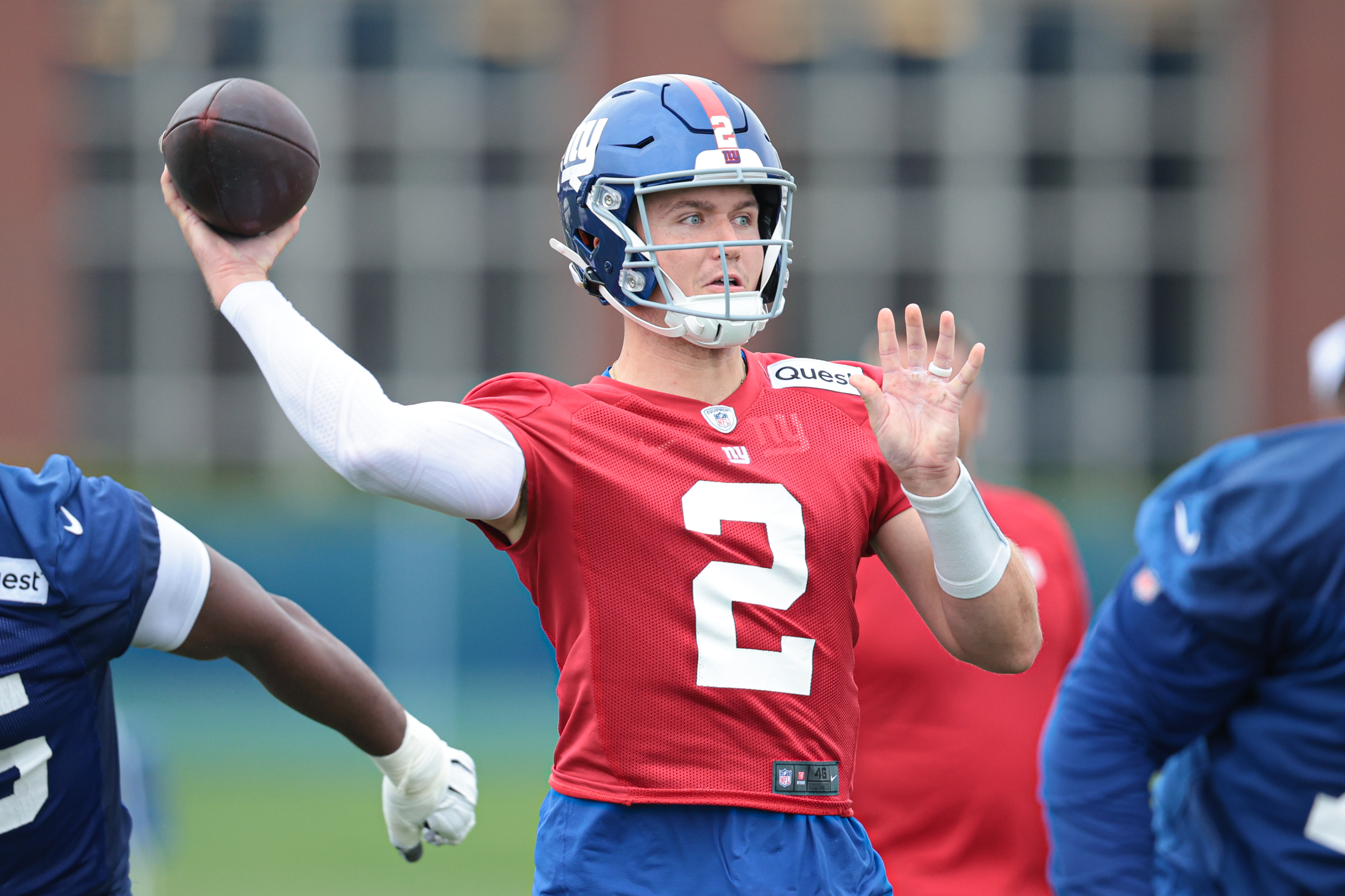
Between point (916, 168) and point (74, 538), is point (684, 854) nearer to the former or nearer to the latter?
point (74, 538)

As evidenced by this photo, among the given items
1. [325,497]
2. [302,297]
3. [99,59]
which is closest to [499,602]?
[325,497]

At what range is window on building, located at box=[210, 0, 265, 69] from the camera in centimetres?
1454

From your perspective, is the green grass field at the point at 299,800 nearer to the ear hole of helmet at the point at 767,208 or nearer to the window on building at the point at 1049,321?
the ear hole of helmet at the point at 767,208

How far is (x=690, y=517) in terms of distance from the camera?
2.55m

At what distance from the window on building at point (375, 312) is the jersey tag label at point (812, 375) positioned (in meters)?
12.4

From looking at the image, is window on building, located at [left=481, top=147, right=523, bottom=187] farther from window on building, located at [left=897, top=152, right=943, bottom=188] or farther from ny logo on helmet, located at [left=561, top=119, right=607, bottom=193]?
ny logo on helmet, located at [left=561, top=119, right=607, bottom=193]

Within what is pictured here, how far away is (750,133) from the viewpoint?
2791mm

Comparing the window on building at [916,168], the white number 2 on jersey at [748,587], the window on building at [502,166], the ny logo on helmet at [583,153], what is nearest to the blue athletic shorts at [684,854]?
the white number 2 on jersey at [748,587]

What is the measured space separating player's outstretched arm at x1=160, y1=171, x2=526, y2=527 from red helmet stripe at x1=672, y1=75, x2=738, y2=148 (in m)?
0.67

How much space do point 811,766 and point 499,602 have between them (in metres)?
10.6

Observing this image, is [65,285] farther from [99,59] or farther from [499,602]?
[499,602]

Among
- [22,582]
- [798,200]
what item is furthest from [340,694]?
[798,200]

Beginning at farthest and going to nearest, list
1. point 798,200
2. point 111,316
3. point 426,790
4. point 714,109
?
point 111,316 → point 798,200 → point 426,790 → point 714,109

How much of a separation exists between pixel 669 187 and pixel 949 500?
28.2 inches
